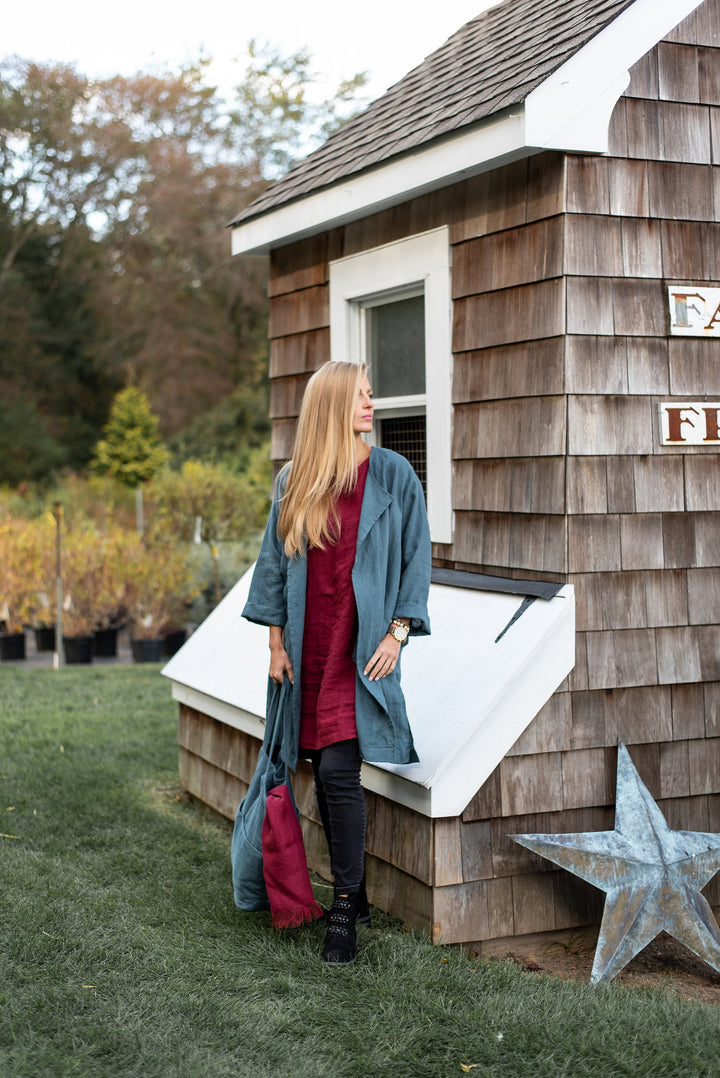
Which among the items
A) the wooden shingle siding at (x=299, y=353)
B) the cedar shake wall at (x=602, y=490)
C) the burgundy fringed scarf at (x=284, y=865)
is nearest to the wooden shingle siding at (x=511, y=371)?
the cedar shake wall at (x=602, y=490)

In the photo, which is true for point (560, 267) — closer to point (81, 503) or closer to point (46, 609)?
point (46, 609)

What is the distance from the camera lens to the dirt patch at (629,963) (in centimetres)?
330

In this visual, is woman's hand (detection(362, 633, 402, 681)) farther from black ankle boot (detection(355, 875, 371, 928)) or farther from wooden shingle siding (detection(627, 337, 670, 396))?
wooden shingle siding (detection(627, 337, 670, 396))

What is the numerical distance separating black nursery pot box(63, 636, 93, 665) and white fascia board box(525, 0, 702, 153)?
24.0 ft

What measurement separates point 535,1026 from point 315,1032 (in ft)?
1.81

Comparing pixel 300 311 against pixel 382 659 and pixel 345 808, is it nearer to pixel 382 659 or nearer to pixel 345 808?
pixel 382 659

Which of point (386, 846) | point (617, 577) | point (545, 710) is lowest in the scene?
point (386, 846)

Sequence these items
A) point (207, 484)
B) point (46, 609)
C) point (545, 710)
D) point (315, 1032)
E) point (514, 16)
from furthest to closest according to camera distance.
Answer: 1. point (207, 484)
2. point (46, 609)
3. point (514, 16)
4. point (545, 710)
5. point (315, 1032)

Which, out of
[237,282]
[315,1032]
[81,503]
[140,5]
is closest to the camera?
[315,1032]

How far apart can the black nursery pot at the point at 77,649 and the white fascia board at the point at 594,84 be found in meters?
7.30

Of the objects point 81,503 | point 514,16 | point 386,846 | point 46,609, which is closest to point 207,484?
point 46,609

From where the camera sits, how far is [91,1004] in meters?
2.91

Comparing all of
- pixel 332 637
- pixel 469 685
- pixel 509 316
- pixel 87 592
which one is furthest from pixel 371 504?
pixel 87 592

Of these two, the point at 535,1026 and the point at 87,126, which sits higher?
the point at 87,126
